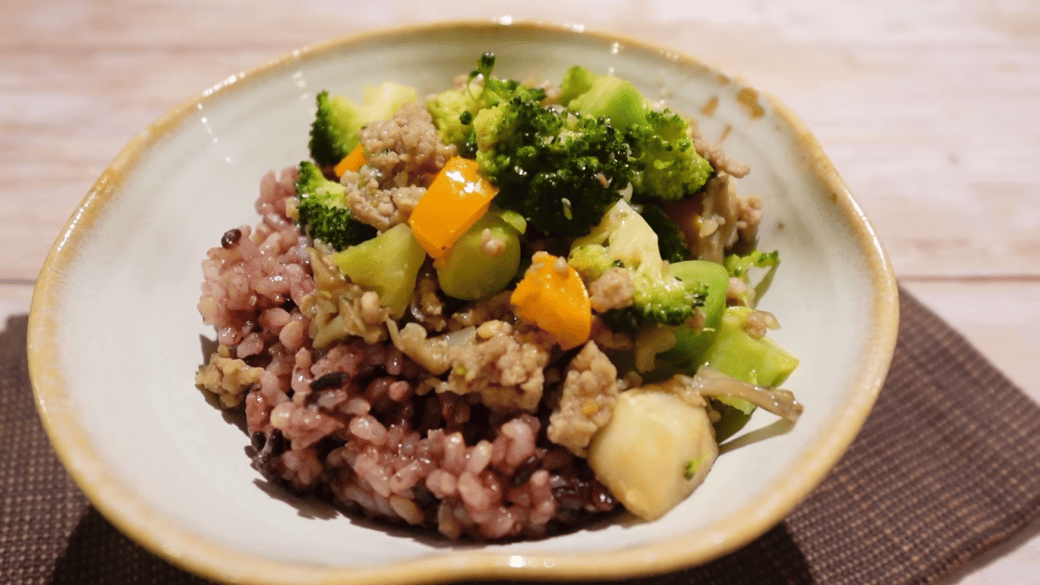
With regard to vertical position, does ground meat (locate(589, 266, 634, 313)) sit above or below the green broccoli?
below

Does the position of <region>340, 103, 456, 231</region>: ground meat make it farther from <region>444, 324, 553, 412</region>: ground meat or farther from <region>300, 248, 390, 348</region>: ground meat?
<region>444, 324, 553, 412</region>: ground meat

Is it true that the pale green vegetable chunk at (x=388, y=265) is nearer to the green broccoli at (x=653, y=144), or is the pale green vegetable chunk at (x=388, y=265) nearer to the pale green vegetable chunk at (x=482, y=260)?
the pale green vegetable chunk at (x=482, y=260)

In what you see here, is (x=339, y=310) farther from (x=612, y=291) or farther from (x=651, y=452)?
(x=651, y=452)

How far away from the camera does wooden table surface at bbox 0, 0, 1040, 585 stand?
3750 mm

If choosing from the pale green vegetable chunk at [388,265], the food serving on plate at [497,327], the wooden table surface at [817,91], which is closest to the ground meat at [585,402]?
the food serving on plate at [497,327]

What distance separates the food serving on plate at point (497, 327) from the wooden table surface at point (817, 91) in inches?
81.7

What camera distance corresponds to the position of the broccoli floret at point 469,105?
2293 millimetres

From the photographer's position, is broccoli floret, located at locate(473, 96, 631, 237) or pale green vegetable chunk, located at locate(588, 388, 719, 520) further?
broccoli floret, located at locate(473, 96, 631, 237)

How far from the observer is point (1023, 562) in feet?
8.64

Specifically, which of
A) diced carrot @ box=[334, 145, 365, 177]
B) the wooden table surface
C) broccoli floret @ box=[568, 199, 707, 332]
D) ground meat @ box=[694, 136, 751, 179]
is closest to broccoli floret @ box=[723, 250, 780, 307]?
ground meat @ box=[694, 136, 751, 179]

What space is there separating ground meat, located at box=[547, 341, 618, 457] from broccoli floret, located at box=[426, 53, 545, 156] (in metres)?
0.87

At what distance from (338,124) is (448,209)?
2.99 feet

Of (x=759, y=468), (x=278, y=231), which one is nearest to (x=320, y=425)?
(x=278, y=231)

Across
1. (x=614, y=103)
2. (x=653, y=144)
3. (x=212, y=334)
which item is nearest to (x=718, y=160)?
(x=653, y=144)
